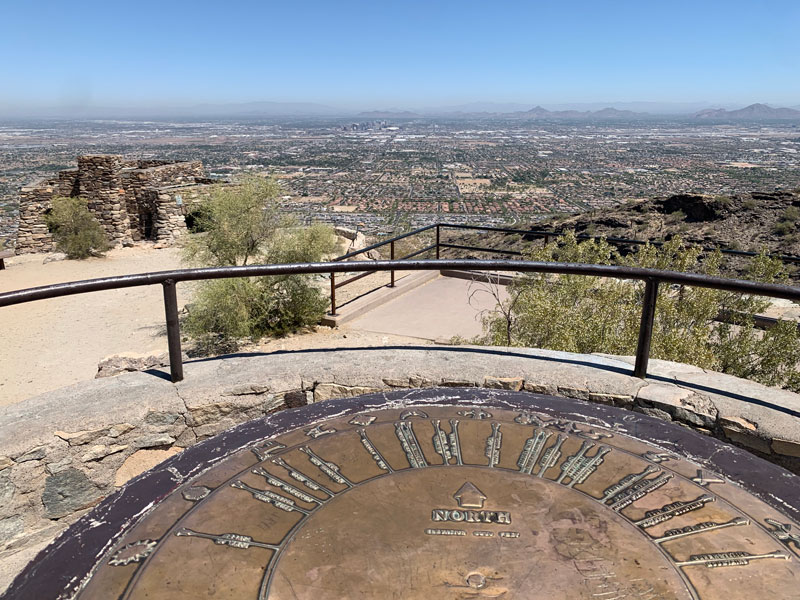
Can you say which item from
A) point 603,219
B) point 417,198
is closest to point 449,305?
point 603,219

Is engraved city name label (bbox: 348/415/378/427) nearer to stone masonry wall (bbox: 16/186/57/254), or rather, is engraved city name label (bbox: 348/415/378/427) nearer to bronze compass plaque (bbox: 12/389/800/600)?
bronze compass plaque (bbox: 12/389/800/600)

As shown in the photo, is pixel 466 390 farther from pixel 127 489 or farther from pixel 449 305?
pixel 449 305

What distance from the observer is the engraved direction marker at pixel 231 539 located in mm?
2045

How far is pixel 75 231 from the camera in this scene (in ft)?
55.0

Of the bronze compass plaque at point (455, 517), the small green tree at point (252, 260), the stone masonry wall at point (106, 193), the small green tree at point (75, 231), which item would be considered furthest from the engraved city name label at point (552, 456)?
the stone masonry wall at point (106, 193)

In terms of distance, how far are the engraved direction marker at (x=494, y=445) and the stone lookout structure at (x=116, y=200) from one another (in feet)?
58.8

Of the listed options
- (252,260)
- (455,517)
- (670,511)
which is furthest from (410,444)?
(252,260)

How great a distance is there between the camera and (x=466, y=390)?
3262mm

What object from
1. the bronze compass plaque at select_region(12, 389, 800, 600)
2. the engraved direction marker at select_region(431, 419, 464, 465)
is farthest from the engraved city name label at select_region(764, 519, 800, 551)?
the engraved direction marker at select_region(431, 419, 464, 465)

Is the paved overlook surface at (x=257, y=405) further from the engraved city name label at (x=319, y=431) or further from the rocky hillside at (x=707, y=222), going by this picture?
the rocky hillside at (x=707, y=222)

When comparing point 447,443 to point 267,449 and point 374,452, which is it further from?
point 267,449

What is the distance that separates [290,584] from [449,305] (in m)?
→ 7.54

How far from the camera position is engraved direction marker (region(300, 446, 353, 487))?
241cm

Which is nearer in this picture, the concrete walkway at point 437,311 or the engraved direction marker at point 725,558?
the engraved direction marker at point 725,558
